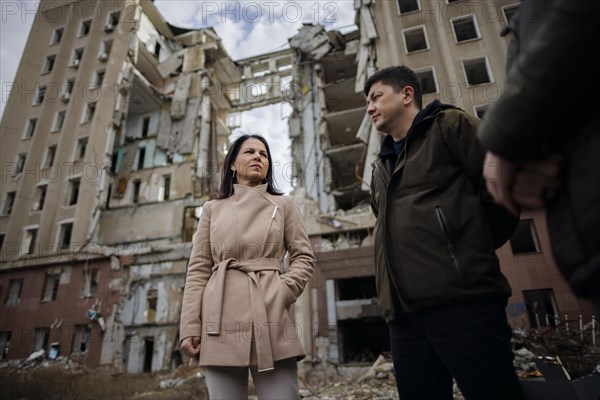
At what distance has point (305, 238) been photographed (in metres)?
2.59

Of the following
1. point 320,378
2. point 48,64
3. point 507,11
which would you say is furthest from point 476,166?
point 48,64

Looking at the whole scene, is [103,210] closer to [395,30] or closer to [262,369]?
[395,30]

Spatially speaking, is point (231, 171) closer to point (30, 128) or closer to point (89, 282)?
point (89, 282)

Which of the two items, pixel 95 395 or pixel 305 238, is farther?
pixel 95 395

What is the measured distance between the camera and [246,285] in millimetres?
2182

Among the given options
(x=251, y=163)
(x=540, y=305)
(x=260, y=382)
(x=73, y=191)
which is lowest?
(x=260, y=382)

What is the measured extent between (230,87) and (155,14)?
8478mm

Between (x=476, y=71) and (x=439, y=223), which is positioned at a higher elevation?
(x=476, y=71)

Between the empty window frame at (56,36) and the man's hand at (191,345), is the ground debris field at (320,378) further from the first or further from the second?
the empty window frame at (56,36)

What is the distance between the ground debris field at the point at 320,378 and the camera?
20.3 feet

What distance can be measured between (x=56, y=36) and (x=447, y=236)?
3815cm

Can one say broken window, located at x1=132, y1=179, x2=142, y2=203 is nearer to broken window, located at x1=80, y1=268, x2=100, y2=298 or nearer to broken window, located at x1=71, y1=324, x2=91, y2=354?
broken window, located at x1=80, y1=268, x2=100, y2=298

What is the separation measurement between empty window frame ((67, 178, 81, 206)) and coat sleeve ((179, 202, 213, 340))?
25.4m

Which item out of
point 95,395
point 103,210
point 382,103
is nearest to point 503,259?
point 382,103
